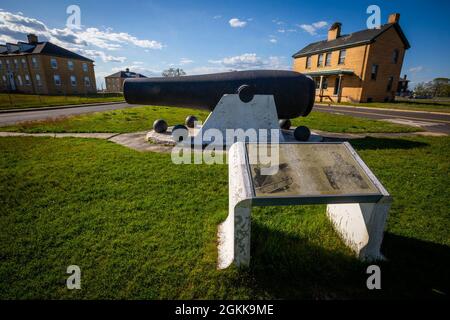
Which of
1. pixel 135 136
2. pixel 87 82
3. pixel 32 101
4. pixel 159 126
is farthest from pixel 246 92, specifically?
pixel 87 82

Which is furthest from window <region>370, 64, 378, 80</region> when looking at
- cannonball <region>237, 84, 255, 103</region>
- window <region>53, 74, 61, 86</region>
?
window <region>53, 74, 61, 86</region>

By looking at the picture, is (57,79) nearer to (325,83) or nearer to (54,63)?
(54,63)

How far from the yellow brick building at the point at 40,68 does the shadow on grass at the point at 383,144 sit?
40.9m

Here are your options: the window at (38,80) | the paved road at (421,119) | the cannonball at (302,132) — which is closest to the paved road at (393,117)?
the paved road at (421,119)

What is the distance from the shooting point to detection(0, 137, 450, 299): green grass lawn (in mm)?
2119

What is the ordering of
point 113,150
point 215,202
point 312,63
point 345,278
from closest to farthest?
point 345,278, point 215,202, point 113,150, point 312,63

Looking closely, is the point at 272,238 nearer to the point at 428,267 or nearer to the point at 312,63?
the point at 428,267

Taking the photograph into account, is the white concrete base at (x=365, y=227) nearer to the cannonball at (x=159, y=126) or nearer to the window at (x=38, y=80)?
the cannonball at (x=159, y=126)

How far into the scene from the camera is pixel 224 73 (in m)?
6.30

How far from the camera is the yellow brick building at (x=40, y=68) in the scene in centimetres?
3522
